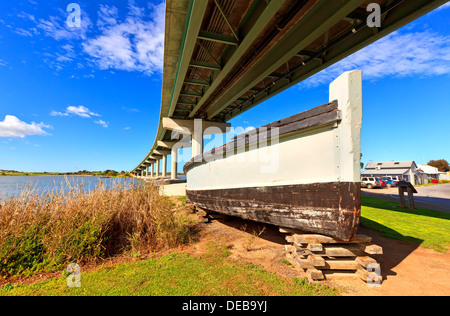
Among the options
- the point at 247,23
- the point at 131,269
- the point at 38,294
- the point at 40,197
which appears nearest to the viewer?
the point at 38,294

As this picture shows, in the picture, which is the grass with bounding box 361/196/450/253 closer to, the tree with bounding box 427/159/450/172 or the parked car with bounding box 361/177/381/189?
the parked car with bounding box 361/177/381/189

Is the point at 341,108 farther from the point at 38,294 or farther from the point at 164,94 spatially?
the point at 164,94

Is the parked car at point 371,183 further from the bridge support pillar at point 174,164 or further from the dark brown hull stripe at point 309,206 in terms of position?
the dark brown hull stripe at point 309,206

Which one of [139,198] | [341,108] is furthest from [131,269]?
[341,108]

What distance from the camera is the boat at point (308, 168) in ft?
10.2

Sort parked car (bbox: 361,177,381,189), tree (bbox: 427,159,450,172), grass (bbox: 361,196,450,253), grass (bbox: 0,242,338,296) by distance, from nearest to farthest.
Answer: grass (bbox: 0,242,338,296), grass (bbox: 361,196,450,253), parked car (bbox: 361,177,381,189), tree (bbox: 427,159,450,172)

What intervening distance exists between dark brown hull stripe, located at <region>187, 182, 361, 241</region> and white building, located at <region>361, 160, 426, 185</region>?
52.7 m

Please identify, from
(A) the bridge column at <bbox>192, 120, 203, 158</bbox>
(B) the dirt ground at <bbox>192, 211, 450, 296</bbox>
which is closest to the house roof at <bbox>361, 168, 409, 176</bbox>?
(A) the bridge column at <bbox>192, 120, 203, 158</bbox>

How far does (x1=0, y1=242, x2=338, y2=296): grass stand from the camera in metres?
2.96

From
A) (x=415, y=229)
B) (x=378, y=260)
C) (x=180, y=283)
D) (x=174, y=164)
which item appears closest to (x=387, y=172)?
(x=174, y=164)

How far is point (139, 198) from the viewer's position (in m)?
5.96

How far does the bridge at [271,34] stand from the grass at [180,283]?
6368 mm

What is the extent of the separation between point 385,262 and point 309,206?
2.17m
